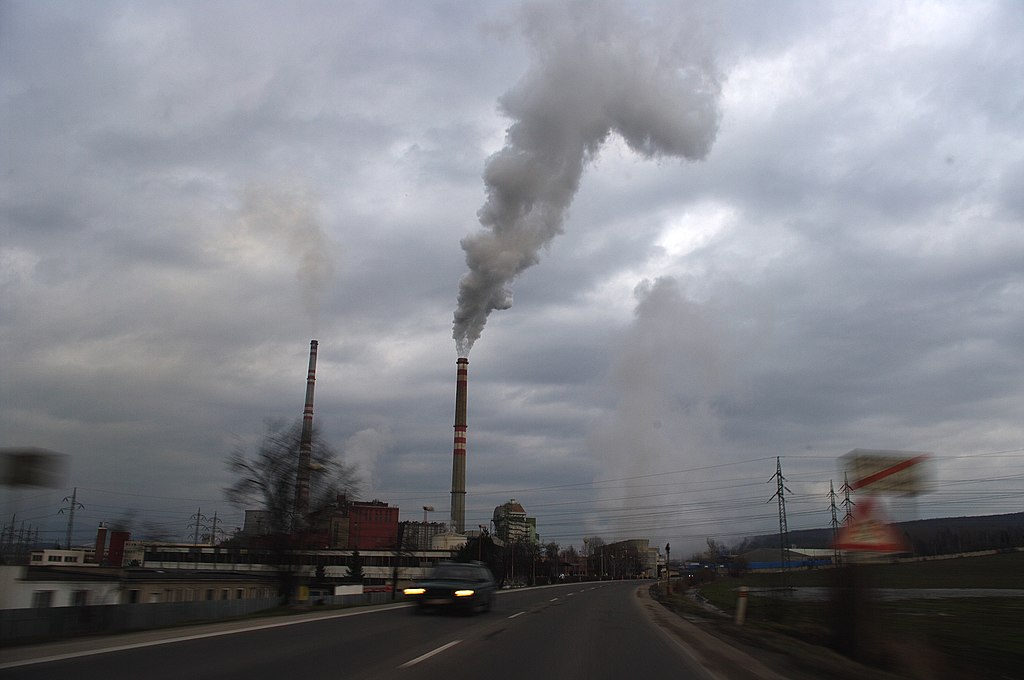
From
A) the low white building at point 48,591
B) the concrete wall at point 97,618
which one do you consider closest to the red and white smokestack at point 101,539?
the low white building at point 48,591

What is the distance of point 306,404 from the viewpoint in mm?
72062

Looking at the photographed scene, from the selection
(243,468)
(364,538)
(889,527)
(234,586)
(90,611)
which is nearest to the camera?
(889,527)

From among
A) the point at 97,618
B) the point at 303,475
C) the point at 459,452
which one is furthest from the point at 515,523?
the point at 97,618

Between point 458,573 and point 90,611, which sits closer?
point 90,611

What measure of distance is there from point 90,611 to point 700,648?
11.7 meters

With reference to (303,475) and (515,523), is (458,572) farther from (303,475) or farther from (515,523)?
(515,523)

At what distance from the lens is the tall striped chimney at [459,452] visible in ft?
220

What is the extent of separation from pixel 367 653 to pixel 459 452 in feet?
194

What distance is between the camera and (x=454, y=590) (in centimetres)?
1997

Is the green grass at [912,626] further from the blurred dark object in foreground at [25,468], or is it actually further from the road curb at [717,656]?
the blurred dark object in foreground at [25,468]

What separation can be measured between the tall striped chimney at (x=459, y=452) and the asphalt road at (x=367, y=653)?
4890cm

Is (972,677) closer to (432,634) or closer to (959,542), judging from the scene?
(432,634)

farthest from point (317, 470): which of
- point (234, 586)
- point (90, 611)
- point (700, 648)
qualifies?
point (700, 648)

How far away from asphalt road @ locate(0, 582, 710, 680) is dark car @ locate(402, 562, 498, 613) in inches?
66.6
